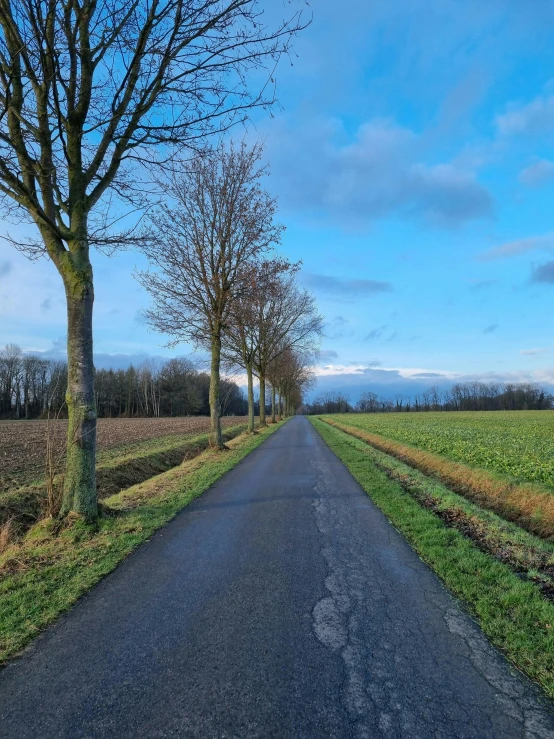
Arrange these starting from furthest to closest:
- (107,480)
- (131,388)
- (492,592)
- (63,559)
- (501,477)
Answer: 1. (131,388)
2. (107,480)
3. (501,477)
4. (63,559)
5. (492,592)

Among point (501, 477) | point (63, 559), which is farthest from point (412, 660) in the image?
point (501, 477)

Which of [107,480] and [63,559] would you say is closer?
[63,559]

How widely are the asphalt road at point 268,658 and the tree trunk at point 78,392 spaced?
6.56ft

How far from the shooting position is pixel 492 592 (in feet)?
13.8

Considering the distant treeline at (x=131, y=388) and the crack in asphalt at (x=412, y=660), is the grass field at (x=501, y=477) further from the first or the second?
the distant treeline at (x=131, y=388)

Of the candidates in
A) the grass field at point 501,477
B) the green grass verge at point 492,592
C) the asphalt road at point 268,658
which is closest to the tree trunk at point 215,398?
the grass field at point 501,477

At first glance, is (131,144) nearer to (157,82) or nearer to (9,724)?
(157,82)

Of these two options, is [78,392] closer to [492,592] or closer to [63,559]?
[63,559]

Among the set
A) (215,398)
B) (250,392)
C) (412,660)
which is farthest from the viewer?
(250,392)

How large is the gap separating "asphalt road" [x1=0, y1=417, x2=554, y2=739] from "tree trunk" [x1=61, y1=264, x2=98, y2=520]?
78.8 inches

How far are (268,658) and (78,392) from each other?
5138mm

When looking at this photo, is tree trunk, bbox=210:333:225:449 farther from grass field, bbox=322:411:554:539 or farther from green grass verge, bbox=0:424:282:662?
green grass verge, bbox=0:424:282:662

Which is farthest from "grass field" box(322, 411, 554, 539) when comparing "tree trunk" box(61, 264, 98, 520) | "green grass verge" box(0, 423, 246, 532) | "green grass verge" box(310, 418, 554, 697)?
"green grass verge" box(0, 423, 246, 532)

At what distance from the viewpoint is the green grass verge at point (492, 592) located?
315 centimetres
